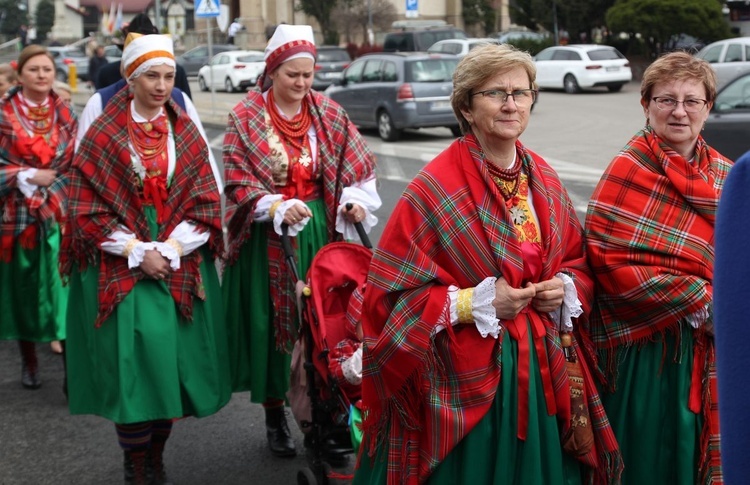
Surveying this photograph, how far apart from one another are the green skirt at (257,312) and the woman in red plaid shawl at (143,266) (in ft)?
1.08

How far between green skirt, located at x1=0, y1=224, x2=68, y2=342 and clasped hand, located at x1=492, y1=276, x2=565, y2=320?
13.7 feet

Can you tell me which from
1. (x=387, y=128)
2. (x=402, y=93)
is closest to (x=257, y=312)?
(x=402, y=93)

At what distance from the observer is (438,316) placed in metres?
3.29

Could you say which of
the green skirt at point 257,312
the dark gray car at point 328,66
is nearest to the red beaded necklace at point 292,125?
the green skirt at point 257,312

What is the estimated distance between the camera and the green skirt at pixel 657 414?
3.60 metres

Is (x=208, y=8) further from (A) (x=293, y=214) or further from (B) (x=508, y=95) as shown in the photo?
(B) (x=508, y=95)

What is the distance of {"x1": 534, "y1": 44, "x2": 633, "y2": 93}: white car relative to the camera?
1179 inches

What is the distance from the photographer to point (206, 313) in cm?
497

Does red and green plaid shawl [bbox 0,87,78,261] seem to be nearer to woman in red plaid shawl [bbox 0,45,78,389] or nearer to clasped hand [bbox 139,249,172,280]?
woman in red plaid shawl [bbox 0,45,78,389]

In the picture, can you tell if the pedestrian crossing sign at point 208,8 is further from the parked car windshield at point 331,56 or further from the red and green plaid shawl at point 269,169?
the red and green plaid shawl at point 269,169

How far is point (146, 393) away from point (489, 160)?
2.10m

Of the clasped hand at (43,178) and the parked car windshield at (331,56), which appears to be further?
the parked car windshield at (331,56)

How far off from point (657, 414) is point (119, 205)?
8.24ft

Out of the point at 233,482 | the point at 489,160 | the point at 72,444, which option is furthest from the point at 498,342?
the point at 72,444
